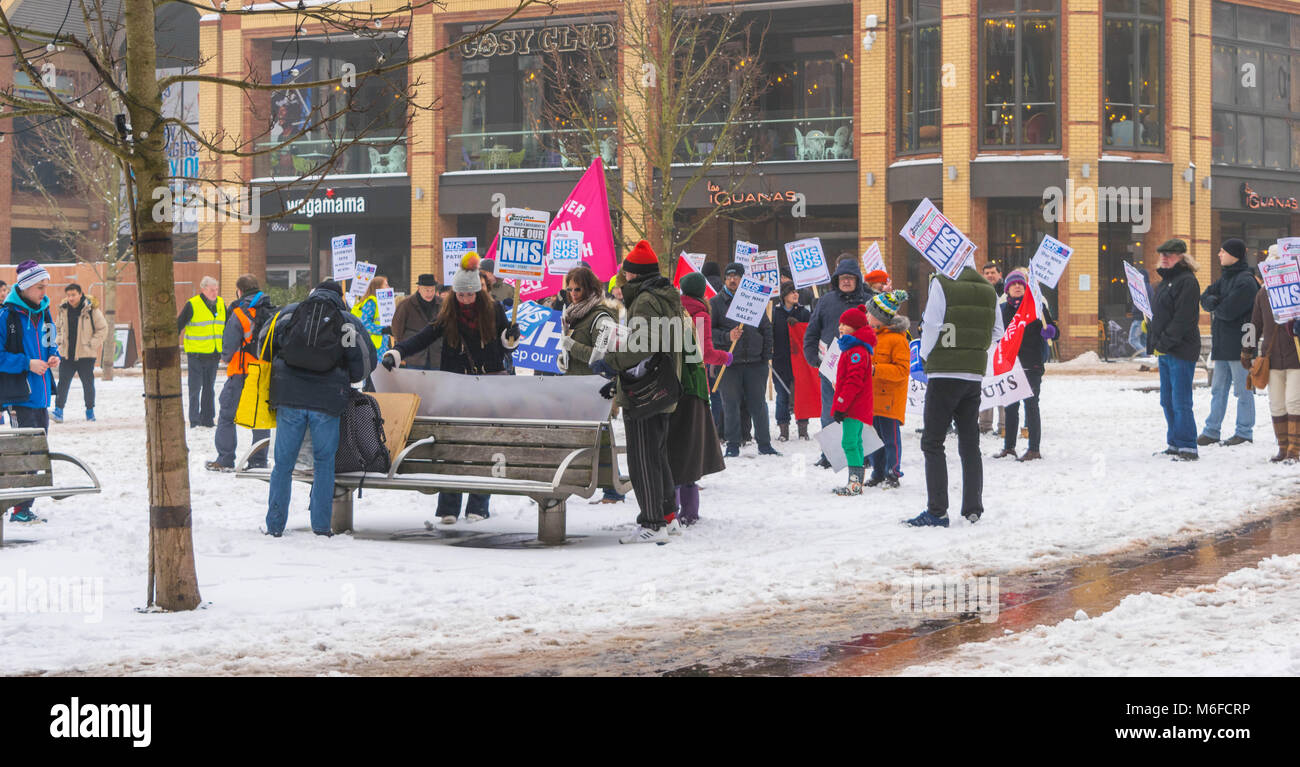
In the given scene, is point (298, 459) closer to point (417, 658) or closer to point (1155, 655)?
point (417, 658)

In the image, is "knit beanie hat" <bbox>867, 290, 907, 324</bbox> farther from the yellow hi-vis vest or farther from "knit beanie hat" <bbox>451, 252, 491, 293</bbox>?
the yellow hi-vis vest

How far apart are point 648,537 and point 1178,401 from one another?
22.4 feet

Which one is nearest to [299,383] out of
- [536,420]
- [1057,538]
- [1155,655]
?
[536,420]

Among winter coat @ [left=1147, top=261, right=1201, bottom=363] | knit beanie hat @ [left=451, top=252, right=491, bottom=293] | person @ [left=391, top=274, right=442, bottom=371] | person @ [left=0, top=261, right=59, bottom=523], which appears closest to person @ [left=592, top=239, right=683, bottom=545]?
knit beanie hat @ [left=451, top=252, right=491, bottom=293]

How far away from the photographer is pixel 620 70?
106 feet

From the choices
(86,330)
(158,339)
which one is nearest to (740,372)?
(158,339)

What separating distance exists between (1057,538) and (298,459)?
17.1 feet

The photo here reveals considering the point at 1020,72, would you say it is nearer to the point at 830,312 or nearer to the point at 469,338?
the point at 830,312

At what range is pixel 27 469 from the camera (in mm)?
9461

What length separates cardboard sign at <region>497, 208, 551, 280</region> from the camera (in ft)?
44.6

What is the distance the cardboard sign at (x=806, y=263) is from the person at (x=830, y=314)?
2736 mm

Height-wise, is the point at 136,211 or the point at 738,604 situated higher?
the point at 136,211

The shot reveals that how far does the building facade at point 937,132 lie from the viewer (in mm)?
32500

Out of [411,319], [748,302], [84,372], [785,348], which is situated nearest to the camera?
[411,319]
